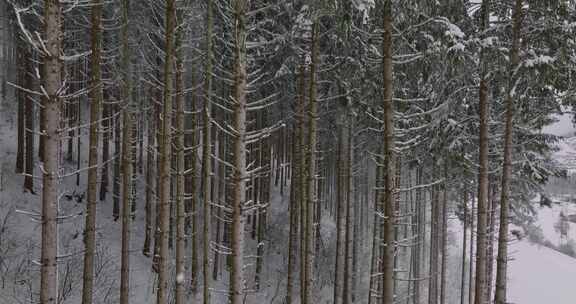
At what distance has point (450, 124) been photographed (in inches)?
432

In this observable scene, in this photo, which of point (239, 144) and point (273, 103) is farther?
point (273, 103)

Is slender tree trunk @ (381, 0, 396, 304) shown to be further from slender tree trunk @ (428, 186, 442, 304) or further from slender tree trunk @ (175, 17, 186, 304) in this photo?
slender tree trunk @ (428, 186, 442, 304)

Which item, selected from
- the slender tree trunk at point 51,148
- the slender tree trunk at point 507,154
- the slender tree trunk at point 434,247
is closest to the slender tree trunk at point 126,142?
the slender tree trunk at point 51,148

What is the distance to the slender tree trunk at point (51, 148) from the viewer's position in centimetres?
594

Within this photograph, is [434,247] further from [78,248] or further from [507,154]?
[78,248]

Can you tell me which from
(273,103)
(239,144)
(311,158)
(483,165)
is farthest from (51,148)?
(483,165)

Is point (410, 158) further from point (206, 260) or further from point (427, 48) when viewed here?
point (206, 260)

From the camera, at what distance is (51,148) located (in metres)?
6.04

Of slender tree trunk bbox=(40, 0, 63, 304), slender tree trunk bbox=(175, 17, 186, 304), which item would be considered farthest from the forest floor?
slender tree trunk bbox=(175, 17, 186, 304)

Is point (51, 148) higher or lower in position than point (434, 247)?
higher

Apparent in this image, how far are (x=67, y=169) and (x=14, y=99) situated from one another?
13.3m

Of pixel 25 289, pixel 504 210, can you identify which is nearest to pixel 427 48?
pixel 504 210

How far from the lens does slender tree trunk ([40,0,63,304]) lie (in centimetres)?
594

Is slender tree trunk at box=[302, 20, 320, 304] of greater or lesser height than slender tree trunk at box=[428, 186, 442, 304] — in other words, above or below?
above
